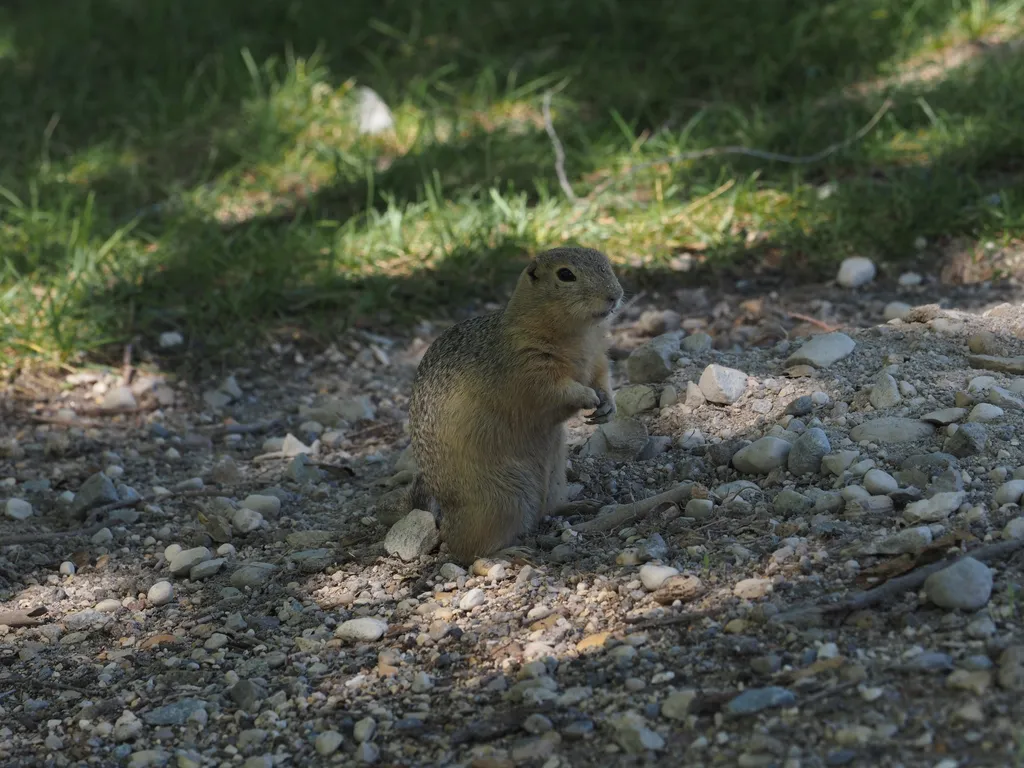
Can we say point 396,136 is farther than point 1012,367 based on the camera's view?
Yes

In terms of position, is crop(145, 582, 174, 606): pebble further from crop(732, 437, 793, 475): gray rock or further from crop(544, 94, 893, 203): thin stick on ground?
crop(544, 94, 893, 203): thin stick on ground

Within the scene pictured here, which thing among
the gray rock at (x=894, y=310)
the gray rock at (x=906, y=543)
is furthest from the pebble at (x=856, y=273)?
the gray rock at (x=906, y=543)

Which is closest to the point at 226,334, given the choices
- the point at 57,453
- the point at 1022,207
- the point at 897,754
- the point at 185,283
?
the point at 185,283

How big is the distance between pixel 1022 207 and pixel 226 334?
3274 millimetres

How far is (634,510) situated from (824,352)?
92cm

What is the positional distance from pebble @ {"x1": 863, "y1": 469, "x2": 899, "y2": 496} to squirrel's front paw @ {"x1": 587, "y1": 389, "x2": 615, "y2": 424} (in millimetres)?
717

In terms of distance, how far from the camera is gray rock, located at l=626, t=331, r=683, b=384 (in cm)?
428

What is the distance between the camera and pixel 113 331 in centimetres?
543

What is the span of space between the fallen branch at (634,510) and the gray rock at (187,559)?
43.9 inches

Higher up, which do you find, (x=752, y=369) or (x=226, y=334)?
(x=752, y=369)

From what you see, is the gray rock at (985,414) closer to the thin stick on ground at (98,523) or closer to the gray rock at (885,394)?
the gray rock at (885,394)

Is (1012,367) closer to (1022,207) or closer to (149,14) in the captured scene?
(1022,207)

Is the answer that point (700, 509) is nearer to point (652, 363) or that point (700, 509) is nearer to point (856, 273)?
point (652, 363)

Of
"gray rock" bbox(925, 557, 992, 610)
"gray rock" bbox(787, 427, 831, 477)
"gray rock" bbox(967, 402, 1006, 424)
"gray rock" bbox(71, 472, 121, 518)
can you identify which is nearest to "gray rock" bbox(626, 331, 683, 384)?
"gray rock" bbox(787, 427, 831, 477)
